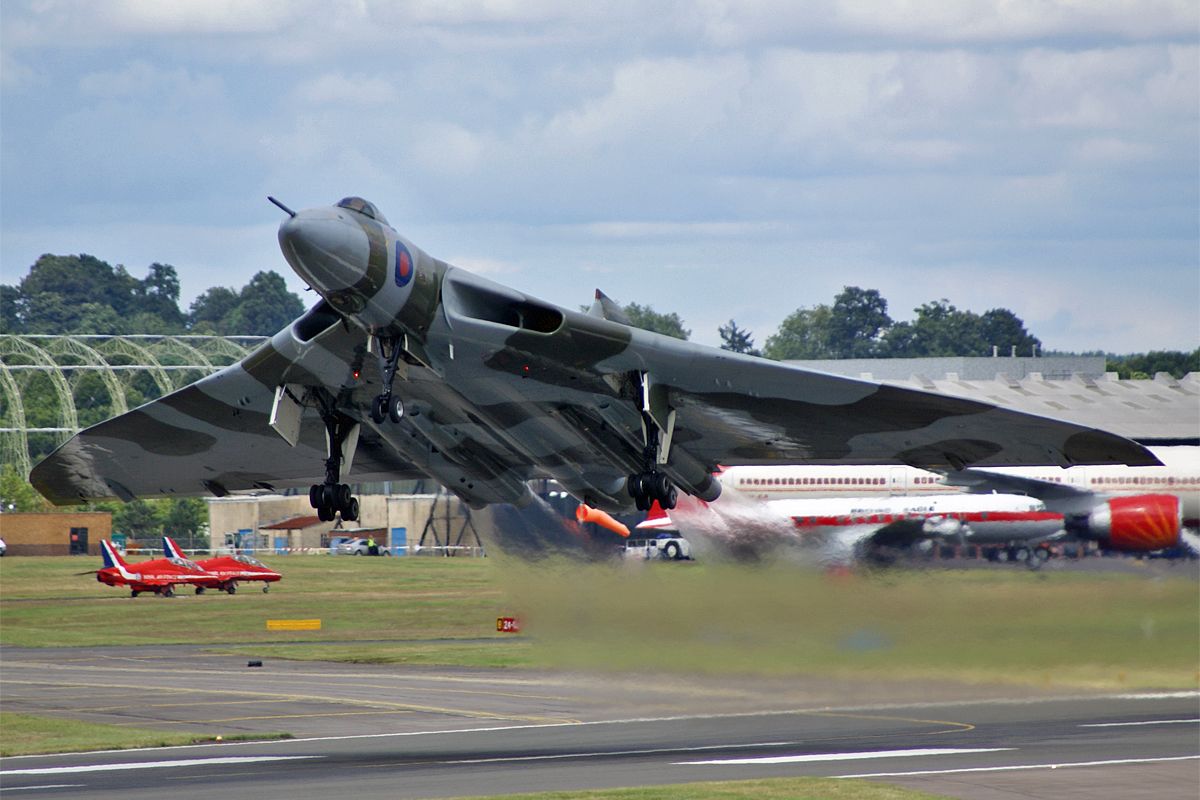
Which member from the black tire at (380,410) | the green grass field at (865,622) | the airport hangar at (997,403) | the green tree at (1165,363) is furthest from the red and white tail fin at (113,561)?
the green tree at (1165,363)

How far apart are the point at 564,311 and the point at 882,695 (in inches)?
510

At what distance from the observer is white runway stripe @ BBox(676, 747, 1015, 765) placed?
24.5 m

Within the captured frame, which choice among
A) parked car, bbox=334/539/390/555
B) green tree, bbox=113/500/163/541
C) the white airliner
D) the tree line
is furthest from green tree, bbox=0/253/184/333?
the white airliner

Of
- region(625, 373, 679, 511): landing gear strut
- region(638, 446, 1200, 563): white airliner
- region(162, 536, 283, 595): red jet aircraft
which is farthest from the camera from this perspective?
region(162, 536, 283, 595): red jet aircraft

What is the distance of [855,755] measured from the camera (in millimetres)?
25094

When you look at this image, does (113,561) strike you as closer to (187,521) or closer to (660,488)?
(187,521)

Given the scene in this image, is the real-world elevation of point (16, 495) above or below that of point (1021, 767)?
above

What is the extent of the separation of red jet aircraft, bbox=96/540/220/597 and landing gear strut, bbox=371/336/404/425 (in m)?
42.1

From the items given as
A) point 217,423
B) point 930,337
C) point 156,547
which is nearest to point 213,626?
point 217,423

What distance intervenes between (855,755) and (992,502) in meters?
24.9

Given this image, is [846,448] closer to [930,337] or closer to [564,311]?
[564,311]

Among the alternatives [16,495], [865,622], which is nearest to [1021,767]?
[865,622]

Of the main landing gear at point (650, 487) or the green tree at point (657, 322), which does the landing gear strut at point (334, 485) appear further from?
the green tree at point (657, 322)

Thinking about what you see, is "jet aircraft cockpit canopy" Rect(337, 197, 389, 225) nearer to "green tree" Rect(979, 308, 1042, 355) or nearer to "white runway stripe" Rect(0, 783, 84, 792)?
"white runway stripe" Rect(0, 783, 84, 792)
